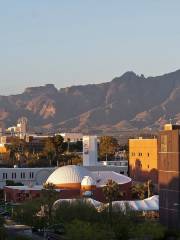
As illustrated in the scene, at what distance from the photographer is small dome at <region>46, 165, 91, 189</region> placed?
10181 cm

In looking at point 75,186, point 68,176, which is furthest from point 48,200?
point 68,176

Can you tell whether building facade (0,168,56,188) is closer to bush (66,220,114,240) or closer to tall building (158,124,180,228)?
tall building (158,124,180,228)

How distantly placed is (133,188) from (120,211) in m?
37.8

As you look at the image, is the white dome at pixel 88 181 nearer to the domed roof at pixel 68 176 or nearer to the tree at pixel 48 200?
the domed roof at pixel 68 176

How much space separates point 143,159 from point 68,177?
27.8 metres

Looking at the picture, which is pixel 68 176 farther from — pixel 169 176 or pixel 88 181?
pixel 169 176

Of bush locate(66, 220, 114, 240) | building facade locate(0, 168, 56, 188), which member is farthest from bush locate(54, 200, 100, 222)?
building facade locate(0, 168, 56, 188)

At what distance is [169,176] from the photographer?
225 ft

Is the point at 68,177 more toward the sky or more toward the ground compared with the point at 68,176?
more toward the ground

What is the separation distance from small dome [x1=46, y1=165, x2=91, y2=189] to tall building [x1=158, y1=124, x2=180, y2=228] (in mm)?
32702

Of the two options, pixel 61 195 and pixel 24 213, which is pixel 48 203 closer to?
pixel 24 213

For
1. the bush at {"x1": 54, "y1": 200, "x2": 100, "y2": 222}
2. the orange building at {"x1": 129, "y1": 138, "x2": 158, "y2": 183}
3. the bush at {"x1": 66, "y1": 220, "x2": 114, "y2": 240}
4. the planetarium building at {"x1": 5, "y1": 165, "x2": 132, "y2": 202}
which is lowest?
the bush at {"x1": 66, "y1": 220, "x2": 114, "y2": 240}

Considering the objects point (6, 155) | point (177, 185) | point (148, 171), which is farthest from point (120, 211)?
point (6, 155)

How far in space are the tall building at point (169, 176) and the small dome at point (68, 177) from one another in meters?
32.7
